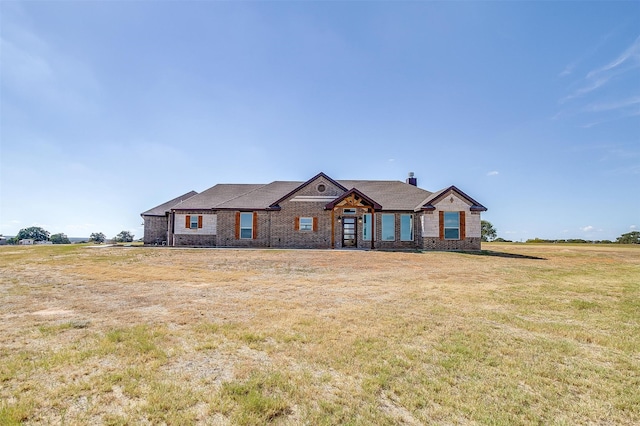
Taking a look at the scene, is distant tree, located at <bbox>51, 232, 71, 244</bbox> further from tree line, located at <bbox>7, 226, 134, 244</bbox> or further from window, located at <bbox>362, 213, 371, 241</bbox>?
window, located at <bbox>362, 213, 371, 241</bbox>

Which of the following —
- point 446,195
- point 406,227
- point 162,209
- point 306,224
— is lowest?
point 406,227

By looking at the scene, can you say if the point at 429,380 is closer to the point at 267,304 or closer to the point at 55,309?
the point at 267,304

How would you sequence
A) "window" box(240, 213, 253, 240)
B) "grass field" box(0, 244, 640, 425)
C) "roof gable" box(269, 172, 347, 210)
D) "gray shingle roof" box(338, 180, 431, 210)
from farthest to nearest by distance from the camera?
"gray shingle roof" box(338, 180, 431, 210) → "window" box(240, 213, 253, 240) → "roof gable" box(269, 172, 347, 210) → "grass field" box(0, 244, 640, 425)

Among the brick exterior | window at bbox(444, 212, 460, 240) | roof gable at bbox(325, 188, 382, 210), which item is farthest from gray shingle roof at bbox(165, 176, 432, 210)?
the brick exterior

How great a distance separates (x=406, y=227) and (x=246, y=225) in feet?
41.9

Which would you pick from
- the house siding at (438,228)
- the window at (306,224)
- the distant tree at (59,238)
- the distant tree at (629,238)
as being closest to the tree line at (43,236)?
the distant tree at (59,238)

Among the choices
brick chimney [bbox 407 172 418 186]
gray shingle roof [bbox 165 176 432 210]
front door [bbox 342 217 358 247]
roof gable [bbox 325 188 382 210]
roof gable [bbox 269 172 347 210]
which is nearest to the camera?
roof gable [bbox 325 188 382 210]

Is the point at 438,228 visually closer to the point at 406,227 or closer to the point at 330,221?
the point at 406,227

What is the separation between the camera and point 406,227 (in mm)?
24516

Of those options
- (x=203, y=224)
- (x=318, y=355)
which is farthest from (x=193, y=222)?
(x=318, y=355)

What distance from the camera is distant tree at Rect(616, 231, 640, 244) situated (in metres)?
38.5

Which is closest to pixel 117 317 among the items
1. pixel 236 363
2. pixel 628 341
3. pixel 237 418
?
pixel 236 363

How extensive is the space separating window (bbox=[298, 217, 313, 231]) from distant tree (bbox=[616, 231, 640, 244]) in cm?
4047

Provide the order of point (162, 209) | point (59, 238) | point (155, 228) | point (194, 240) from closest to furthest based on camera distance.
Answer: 1. point (194, 240)
2. point (155, 228)
3. point (162, 209)
4. point (59, 238)
